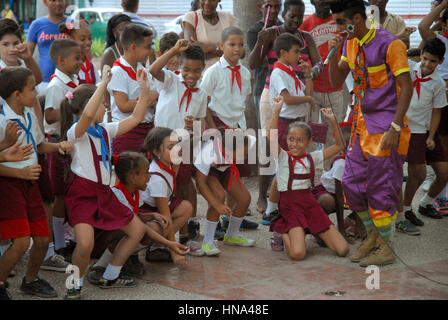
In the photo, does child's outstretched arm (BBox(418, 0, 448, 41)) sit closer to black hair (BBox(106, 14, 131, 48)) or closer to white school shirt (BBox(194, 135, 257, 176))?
white school shirt (BBox(194, 135, 257, 176))

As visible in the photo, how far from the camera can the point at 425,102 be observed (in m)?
6.11

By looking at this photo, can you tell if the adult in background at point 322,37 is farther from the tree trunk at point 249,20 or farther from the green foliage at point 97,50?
the green foliage at point 97,50

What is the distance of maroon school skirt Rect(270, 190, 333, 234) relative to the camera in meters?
5.16

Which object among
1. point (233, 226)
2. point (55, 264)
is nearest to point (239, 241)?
point (233, 226)

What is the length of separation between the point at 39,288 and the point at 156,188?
112 centimetres

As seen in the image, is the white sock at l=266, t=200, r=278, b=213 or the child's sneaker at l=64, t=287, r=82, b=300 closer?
the child's sneaker at l=64, t=287, r=82, b=300

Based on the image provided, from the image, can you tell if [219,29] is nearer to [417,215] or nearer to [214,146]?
[214,146]

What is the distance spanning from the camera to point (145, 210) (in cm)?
487

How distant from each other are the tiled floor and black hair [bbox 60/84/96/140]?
1.22 meters

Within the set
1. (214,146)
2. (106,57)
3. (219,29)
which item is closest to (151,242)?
(214,146)

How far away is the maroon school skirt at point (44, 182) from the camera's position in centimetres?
462

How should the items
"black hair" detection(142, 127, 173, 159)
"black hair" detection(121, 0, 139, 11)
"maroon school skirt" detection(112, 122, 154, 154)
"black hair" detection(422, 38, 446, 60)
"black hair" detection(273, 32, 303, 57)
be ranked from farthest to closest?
"black hair" detection(121, 0, 139, 11)
"black hair" detection(422, 38, 446, 60)
"black hair" detection(273, 32, 303, 57)
"maroon school skirt" detection(112, 122, 154, 154)
"black hair" detection(142, 127, 173, 159)

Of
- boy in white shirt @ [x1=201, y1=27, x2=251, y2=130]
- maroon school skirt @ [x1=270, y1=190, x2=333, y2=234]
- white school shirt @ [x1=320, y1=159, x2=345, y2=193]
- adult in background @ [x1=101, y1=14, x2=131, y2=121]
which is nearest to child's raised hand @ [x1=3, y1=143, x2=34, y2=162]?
boy in white shirt @ [x1=201, y1=27, x2=251, y2=130]

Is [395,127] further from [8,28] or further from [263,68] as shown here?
[8,28]
